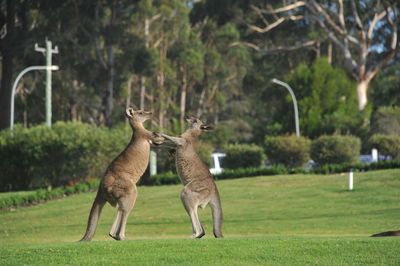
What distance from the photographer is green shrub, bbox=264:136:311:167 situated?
1912 inches

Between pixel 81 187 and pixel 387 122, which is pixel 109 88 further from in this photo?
pixel 81 187

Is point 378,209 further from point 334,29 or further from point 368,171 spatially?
point 334,29

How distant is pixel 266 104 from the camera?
298ft

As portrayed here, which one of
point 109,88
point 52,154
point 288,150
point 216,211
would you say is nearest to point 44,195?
point 52,154

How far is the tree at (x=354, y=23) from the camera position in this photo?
65.2 meters

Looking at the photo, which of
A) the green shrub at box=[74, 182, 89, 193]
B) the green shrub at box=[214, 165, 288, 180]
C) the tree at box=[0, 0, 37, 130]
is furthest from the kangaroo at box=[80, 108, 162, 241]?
the tree at box=[0, 0, 37, 130]

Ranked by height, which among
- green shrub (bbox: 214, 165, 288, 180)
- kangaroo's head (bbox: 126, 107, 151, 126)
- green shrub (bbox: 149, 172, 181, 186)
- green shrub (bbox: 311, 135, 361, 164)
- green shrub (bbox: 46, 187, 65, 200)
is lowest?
green shrub (bbox: 46, 187, 65, 200)

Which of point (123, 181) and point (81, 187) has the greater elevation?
point (123, 181)

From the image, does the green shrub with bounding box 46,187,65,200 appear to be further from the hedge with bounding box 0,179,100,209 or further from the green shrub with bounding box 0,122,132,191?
the green shrub with bounding box 0,122,132,191

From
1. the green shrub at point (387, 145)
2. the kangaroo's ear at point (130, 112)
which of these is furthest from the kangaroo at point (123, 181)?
the green shrub at point (387, 145)

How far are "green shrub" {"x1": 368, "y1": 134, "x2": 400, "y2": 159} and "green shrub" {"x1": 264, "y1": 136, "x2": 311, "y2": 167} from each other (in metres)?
4.77

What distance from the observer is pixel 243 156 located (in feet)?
157

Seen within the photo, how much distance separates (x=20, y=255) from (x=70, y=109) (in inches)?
2527

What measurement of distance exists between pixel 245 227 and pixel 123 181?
493 inches
